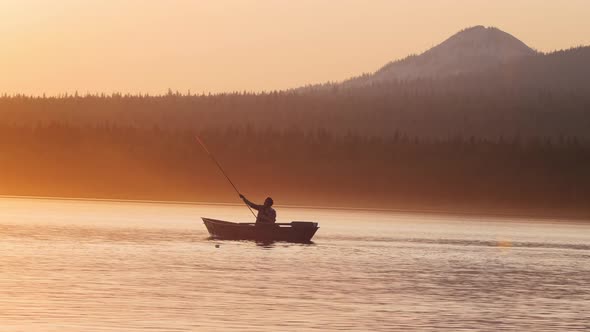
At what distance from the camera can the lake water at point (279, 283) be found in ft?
115

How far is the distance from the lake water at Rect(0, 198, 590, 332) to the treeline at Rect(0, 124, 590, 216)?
→ 9145cm

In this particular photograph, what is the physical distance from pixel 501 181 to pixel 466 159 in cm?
682

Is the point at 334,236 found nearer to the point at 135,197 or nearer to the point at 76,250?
the point at 76,250

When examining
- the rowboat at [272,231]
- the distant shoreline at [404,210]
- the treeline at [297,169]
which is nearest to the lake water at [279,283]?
the rowboat at [272,231]

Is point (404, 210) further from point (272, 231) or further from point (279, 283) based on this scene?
point (279, 283)

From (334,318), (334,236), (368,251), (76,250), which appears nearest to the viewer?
(334,318)

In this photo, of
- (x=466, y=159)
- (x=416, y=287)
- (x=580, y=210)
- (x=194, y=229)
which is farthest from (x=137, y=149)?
(x=416, y=287)

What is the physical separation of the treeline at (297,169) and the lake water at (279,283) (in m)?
91.5

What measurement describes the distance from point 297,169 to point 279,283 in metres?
134

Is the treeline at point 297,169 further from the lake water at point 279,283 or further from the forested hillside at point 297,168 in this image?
the lake water at point 279,283

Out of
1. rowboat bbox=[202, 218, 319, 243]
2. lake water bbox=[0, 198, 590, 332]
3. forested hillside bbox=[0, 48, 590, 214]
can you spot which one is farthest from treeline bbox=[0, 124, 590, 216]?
rowboat bbox=[202, 218, 319, 243]

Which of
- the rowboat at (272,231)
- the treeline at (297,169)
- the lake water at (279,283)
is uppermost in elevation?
the treeline at (297,169)

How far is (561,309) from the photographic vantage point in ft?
133

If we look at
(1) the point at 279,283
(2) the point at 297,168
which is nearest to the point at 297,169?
(2) the point at 297,168
